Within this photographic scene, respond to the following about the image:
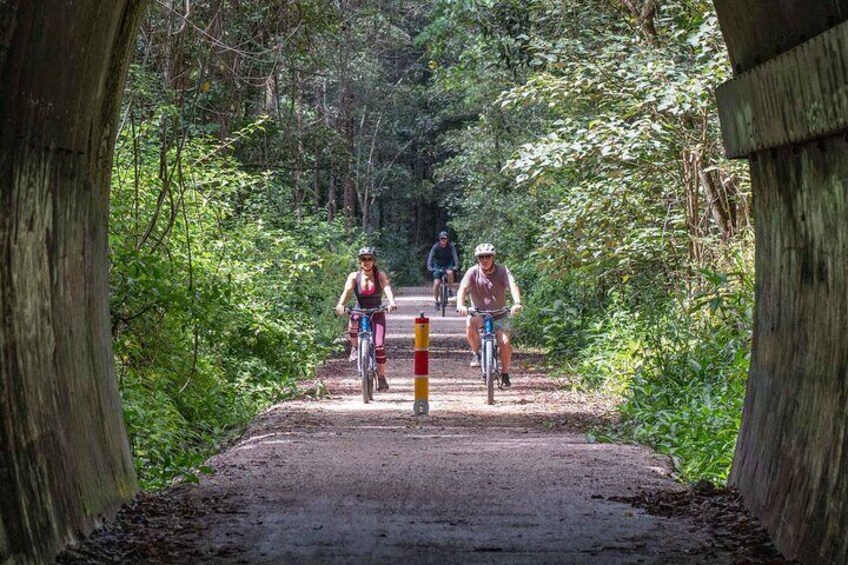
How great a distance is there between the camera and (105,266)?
833 cm

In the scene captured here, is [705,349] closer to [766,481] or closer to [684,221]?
[684,221]

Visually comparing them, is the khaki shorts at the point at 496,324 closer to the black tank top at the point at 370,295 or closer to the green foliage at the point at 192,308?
the black tank top at the point at 370,295

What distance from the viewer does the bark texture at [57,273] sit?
5.91 meters

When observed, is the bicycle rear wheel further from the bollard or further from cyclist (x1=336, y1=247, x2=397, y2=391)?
the bollard

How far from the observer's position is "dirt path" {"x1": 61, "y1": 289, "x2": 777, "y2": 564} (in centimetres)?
707

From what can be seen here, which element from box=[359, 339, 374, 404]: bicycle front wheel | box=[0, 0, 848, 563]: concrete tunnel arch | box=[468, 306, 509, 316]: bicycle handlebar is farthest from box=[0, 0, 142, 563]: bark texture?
box=[468, 306, 509, 316]: bicycle handlebar

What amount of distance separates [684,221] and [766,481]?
34.7ft

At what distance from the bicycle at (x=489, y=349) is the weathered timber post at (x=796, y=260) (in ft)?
28.5

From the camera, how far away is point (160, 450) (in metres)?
11.7

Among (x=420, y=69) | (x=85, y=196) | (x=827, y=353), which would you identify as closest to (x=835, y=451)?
(x=827, y=353)

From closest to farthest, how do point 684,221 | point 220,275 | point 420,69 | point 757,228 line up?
point 757,228, point 220,275, point 684,221, point 420,69

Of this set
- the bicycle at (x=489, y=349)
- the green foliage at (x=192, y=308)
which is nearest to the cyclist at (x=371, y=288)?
the bicycle at (x=489, y=349)

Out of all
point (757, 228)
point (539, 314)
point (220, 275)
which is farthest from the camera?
point (539, 314)

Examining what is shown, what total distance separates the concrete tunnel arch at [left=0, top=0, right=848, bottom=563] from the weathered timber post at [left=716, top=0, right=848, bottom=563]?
0.6 inches
